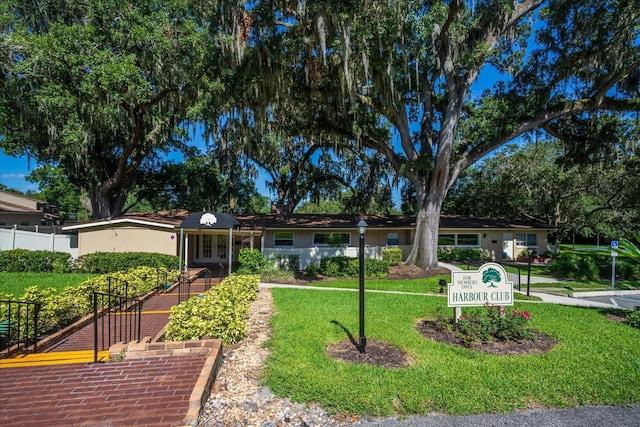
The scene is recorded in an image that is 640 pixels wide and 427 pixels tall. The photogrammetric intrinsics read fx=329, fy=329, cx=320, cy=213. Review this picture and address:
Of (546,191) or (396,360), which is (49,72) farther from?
(546,191)

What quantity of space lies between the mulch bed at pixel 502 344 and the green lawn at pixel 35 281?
10901mm

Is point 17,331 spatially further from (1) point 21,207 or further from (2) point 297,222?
(1) point 21,207

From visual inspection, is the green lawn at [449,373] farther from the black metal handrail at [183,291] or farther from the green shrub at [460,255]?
the green shrub at [460,255]

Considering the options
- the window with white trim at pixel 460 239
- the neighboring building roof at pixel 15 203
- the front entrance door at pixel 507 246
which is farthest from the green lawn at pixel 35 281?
the front entrance door at pixel 507 246

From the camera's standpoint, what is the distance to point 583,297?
11.6m

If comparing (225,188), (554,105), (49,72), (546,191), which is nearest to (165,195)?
(225,188)

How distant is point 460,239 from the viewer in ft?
70.4

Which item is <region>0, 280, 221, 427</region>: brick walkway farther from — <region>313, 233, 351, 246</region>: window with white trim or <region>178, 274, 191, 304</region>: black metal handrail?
<region>313, 233, 351, 246</region>: window with white trim

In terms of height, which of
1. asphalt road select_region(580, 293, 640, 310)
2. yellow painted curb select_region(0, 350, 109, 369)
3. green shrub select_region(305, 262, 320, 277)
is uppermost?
yellow painted curb select_region(0, 350, 109, 369)

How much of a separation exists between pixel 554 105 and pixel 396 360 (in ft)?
49.4

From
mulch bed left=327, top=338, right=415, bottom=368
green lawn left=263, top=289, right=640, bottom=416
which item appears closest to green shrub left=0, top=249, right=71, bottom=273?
green lawn left=263, top=289, right=640, bottom=416

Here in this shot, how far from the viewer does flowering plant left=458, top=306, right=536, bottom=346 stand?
586cm

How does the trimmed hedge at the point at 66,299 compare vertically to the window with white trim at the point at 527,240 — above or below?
below

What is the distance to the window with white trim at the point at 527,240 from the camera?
2247cm
